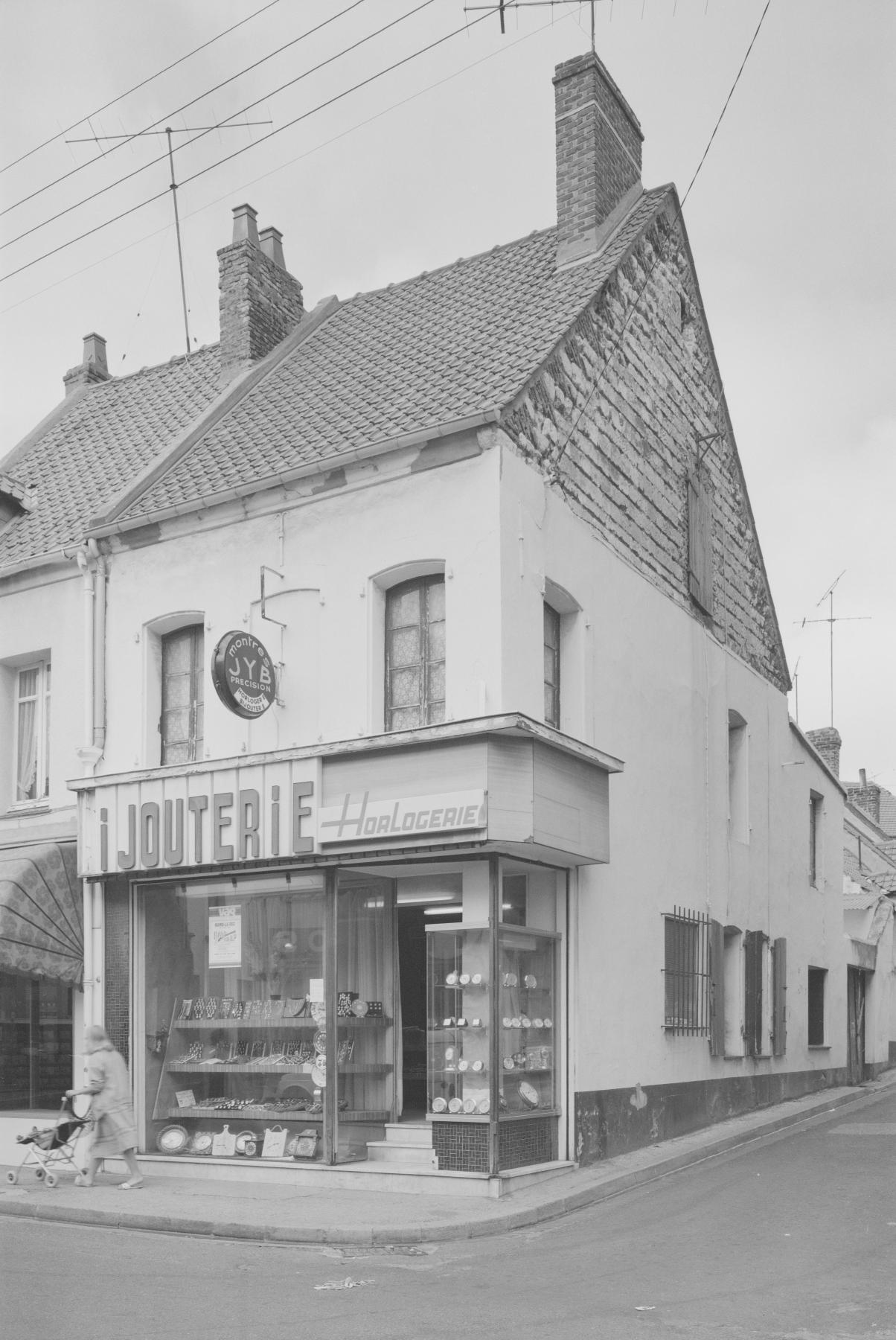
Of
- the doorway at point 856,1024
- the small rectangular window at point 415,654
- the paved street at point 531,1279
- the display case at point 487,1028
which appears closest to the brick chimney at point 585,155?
the small rectangular window at point 415,654

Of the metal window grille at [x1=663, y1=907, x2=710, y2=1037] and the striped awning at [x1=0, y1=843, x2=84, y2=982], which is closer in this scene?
the striped awning at [x1=0, y1=843, x2=84, y2=982]

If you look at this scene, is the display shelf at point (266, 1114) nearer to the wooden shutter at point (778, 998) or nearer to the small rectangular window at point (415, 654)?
the small rectangular window at point (415, 654)

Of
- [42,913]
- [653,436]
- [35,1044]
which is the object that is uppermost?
[653,436]

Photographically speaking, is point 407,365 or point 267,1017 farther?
point 407,365

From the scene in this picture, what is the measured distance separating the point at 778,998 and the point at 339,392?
10.9 metres

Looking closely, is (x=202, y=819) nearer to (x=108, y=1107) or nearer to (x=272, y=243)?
(x=108, y=1107)

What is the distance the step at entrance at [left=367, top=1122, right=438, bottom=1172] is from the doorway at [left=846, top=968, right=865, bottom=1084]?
14.1 m

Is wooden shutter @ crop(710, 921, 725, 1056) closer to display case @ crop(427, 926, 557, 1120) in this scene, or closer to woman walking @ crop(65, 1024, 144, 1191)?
display case @ crop(427, 926, 557, 1120)

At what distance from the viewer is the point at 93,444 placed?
20469 millimetres

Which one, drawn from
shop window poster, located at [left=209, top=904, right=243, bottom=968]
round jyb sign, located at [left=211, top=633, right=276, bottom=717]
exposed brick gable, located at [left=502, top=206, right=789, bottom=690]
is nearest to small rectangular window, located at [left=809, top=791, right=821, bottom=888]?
exposed brick gable, located at [left=502, top=206, right=789, bottom=690]

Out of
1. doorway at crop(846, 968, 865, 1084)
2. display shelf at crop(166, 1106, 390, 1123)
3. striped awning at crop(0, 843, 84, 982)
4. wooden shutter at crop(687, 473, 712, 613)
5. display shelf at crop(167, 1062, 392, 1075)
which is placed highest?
wooden shutter at crop(687, 473, 712, 613)

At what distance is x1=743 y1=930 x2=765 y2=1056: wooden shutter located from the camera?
1945 centimetres

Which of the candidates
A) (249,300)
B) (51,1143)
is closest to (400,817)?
(51,1143)

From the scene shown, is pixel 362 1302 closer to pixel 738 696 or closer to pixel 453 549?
pixel 453 549
